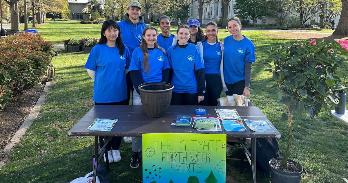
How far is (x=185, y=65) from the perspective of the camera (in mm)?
4977

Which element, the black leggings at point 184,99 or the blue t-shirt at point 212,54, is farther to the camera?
the blue t-shirt at point 212,54

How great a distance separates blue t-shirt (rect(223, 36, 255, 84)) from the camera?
5.32 meters

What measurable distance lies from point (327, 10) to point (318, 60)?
4150cm

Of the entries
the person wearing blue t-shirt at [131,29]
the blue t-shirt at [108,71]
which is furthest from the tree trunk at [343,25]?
the blue t-shirt at [108,71]

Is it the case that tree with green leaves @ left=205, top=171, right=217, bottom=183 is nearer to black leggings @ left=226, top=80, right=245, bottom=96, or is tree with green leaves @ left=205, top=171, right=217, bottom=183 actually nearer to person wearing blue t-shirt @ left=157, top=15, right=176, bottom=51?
black leggings @ left=226, top=80, right=245, bottom=96

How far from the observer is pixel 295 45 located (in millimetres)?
4074

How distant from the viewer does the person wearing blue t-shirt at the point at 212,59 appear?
17.4 feet

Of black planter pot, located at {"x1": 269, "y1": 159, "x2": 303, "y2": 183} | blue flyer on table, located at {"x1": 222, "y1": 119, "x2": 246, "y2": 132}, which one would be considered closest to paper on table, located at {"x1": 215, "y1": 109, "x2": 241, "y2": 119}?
blue flyer on table, located at {"x1": 222, "y1": 119, "x2": 246, "y2": 132}

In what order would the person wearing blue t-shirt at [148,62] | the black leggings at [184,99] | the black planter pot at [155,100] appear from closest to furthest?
the black planter pot at [155,100]
the person wearing blue t-shirt at [148,62]
the black leggings at [184,99]

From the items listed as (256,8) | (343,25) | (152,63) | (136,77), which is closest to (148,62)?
(152,63)

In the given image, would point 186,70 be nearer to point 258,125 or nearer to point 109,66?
point 109,66

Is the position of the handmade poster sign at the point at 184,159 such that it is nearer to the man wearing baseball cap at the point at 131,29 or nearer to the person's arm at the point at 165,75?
the person's arm at the point at 165,75

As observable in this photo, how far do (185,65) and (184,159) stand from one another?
1.42 m

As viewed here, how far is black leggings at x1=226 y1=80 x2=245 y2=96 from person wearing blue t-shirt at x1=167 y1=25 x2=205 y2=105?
613mm
